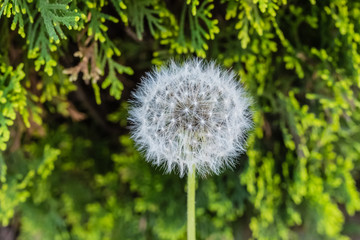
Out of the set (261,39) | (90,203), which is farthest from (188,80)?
(90,203)

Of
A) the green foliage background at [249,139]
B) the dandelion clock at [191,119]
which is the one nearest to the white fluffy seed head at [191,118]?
the dandelion clock at [191,119]

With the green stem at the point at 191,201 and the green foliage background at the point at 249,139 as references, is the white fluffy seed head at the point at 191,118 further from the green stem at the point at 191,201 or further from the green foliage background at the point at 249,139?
the green foliage background at the point at 249,139

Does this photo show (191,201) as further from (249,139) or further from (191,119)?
(249,139)

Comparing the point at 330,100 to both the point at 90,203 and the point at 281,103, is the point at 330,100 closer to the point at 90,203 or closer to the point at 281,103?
the point at 281,103

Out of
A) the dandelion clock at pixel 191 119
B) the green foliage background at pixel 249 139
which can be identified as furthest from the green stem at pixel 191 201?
the green foliage background at pixel 249 139

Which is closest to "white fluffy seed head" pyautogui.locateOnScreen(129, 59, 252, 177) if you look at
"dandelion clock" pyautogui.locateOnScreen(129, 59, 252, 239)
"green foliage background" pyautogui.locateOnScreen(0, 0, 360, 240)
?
"dandelion clock" pyautogui.locateOnScreen(129, 59, 252, 239)

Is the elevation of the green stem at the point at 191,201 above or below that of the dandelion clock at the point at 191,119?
below

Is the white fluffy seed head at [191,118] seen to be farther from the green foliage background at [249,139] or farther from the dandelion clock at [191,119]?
the green foliage background at [249,139]

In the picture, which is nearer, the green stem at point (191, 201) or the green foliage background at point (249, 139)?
the green stem at point (191, 201)
